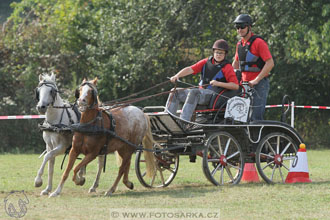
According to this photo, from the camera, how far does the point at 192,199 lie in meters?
8.55

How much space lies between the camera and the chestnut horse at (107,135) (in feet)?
29.5

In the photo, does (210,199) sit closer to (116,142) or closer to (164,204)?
(164,204)

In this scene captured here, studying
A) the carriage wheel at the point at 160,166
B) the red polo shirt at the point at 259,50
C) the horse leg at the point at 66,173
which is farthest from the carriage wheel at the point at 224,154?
the horse leg at the point at 66,173

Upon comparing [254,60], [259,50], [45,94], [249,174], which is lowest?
[249,174]

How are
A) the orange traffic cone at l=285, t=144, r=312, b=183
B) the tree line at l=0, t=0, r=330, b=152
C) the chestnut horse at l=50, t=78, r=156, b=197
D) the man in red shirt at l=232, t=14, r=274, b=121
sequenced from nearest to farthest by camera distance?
the chestnut horse at l=50, t=78, r=156, b=197 → the man in red shirt at l=232, t=14, r=274, b=121 → the orange traffic cone at l=285, t=144, r=312, b=183 → the tree line at l=0, t=0, r=330, b=152

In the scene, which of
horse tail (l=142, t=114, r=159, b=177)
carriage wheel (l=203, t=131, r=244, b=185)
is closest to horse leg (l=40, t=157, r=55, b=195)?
horse tail (l=142, t=114, r=159, b=177)

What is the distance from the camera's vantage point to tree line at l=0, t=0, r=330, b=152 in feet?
59.7

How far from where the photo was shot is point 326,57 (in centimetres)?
1755

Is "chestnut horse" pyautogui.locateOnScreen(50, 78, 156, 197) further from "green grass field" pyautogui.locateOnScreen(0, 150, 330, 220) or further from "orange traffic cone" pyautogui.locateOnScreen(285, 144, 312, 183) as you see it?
"orange traffic cone" pyautogui.locateOnScreen(285, 144, 312, 183)

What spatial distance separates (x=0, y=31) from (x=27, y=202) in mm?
13967

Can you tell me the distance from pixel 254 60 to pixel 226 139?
132 cm

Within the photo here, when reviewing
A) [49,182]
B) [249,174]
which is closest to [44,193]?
[49,182]

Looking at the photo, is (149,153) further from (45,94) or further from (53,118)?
(45,94)

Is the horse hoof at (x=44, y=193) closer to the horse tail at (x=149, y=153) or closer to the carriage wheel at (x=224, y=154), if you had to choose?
the horse tail at (x=149, y=153)
